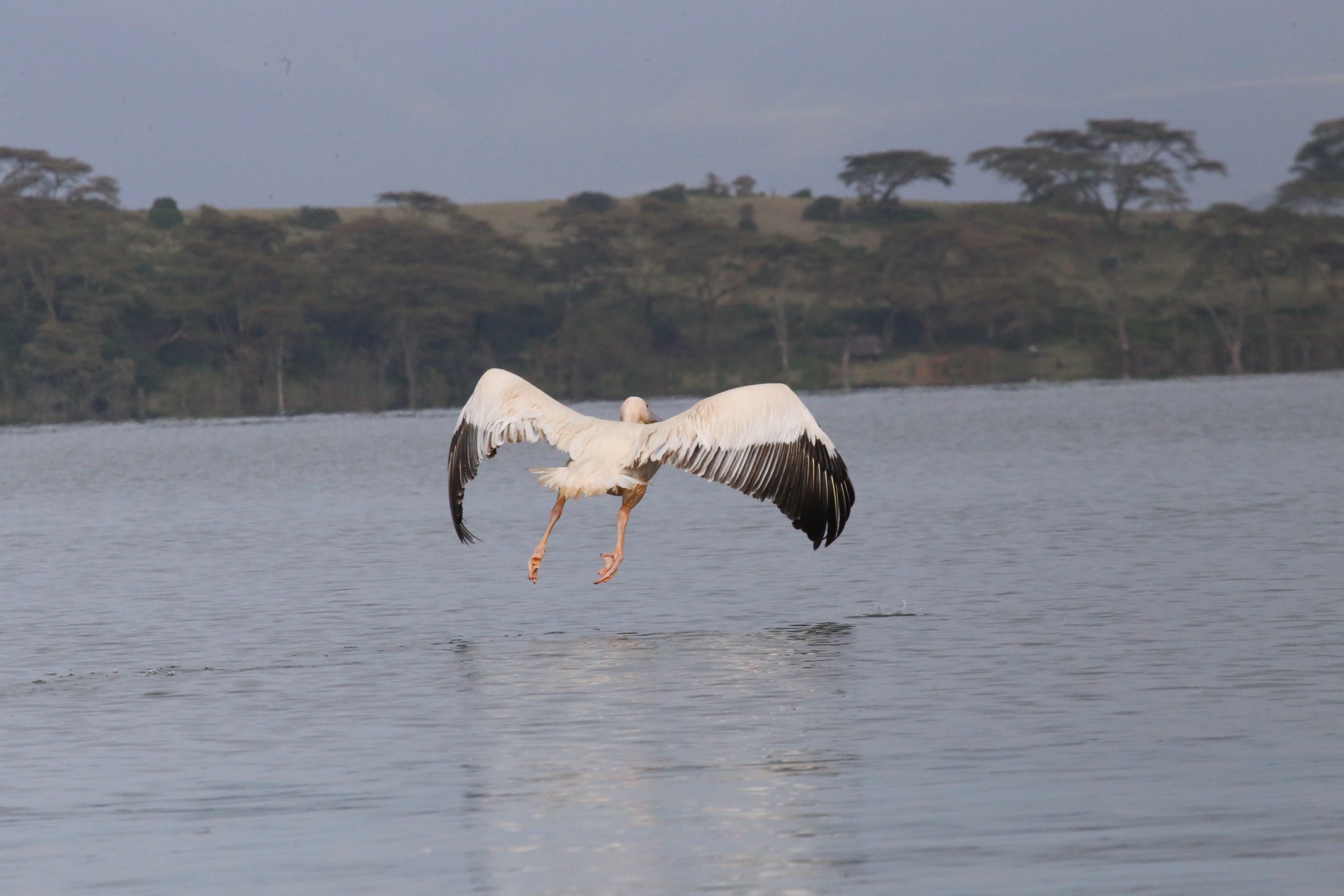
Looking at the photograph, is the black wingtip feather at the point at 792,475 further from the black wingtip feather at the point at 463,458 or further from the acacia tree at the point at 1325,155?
the acacia tree at the point at 1325,155

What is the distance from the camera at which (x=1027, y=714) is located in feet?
30.7

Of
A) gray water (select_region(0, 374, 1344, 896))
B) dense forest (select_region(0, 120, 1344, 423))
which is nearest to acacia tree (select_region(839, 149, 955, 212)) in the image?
dense forest (select_region(0, 120, 1344, 423))

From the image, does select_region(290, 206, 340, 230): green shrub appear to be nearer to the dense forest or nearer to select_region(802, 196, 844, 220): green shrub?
the dense forest

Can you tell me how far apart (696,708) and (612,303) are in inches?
3331

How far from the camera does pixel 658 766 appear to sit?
27.5 ft

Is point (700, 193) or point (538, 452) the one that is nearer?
point (538, 452)

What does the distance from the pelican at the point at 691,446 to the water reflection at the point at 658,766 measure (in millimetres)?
1100

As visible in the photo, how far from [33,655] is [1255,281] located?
91.9 metres

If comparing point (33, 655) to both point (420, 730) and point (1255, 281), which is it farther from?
point (1255, 281)

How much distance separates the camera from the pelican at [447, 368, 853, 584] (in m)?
12.7

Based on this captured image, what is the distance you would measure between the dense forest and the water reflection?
73.2m

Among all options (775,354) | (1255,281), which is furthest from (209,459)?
(1255,281)

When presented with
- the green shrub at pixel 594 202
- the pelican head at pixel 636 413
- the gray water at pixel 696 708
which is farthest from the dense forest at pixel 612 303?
the pelican head at pixel 636 413

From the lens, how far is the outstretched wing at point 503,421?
1357 centimetres
